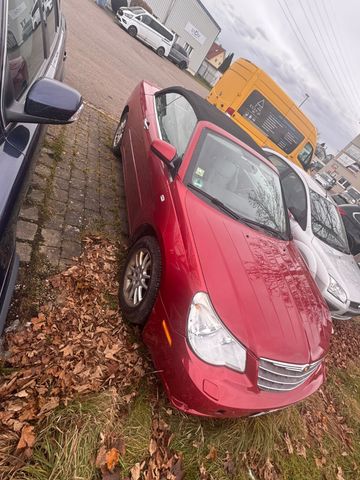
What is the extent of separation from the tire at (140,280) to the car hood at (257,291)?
0.42 m

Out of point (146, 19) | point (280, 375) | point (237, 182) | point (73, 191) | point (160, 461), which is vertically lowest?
point (146, 19)

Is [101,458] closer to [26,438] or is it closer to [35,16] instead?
[26,438]

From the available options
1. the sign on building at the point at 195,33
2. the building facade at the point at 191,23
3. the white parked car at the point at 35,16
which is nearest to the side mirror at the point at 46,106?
the white parked car at the point at 35,16

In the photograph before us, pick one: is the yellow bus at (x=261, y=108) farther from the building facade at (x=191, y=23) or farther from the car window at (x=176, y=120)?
the building facade at (x=191, y=23)

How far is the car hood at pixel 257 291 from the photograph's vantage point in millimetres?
2184

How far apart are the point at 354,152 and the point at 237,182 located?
1825 inches

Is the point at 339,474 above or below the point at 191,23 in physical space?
below

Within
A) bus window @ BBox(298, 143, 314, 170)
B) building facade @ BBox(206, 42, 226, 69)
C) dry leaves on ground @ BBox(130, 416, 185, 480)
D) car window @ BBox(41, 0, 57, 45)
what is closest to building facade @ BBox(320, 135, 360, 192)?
building facade @ BBox(206, 42, 226, 69)

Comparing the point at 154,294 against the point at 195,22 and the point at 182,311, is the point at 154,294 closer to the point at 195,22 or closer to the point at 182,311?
the point at 182,311

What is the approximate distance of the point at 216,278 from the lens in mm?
2240

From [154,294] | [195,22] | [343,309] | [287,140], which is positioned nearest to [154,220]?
[154,294]

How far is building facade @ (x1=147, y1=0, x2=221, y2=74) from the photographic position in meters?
28.6

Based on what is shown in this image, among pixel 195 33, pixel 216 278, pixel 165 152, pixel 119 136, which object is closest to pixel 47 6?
pixel 165 152

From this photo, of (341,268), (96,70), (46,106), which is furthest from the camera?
(96,70)
